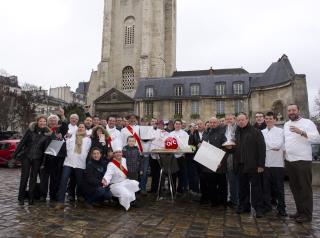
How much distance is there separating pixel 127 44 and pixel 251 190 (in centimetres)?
4305

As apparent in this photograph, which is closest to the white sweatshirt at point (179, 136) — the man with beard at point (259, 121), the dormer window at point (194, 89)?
the man with beard at point (259, 121)

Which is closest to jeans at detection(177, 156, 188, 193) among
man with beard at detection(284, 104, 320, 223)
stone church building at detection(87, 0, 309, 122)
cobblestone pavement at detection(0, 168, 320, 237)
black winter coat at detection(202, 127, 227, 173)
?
black winter coat at detection(202, 127, 227, 173)

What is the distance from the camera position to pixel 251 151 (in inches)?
260

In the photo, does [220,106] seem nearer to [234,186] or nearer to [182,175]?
[182,175]

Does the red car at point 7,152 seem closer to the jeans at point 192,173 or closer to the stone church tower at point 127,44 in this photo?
the jeans at point 192,173

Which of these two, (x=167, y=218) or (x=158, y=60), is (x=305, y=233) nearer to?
(x=167, y=218)

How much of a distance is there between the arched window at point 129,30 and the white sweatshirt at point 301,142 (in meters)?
43.1

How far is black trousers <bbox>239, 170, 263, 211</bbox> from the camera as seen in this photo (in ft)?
21.6

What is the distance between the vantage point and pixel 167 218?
19.8ft

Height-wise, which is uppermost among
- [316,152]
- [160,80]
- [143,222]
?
[160,80]

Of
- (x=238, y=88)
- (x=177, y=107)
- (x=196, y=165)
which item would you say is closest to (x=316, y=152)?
(x=196, y=165)

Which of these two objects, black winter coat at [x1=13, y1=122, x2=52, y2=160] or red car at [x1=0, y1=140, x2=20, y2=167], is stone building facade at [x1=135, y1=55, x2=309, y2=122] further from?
black winter coat at [x1=13, y1=122, x2=52, y2=160]

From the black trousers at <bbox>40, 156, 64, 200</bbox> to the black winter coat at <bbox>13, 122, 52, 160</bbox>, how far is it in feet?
0.99

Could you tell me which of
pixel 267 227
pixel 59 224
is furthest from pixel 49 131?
pixel 267 227
